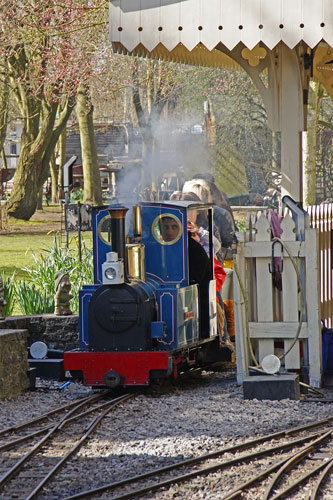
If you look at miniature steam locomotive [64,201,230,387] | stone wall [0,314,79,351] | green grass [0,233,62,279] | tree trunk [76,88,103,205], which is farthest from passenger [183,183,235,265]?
tree trunk [76,88,103,205]

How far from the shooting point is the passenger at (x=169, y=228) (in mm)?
8320

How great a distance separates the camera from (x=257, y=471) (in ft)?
17.7

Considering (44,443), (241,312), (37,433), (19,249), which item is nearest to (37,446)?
(44,443)

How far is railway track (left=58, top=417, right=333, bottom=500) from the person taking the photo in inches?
194

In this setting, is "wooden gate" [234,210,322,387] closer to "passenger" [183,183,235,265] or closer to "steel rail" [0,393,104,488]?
"steel rail" [0,393,104,488]

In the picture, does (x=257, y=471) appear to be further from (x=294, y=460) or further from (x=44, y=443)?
(x=44, y=443)

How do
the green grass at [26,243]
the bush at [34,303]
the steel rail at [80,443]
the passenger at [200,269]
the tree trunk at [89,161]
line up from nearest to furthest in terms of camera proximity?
the steel rail at [80,443] < the passenger at [200,269] < the bush at [34,303] < the green grass at [26,243] < the tree trunk at [89,161]

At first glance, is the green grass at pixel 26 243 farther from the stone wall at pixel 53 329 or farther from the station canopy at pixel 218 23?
the station canopy at pixel 218 23

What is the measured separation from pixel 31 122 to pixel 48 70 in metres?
5.54

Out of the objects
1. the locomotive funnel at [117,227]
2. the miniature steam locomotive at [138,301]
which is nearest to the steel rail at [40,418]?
the miniature steam locomotive at [138,301]

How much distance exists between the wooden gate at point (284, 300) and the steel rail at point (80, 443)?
1.15 meters

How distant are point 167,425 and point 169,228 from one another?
7.31ft

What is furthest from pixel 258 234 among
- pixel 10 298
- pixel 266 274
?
pixel 10 298

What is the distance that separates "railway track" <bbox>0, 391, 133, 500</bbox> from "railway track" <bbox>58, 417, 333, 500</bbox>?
0.52 m
